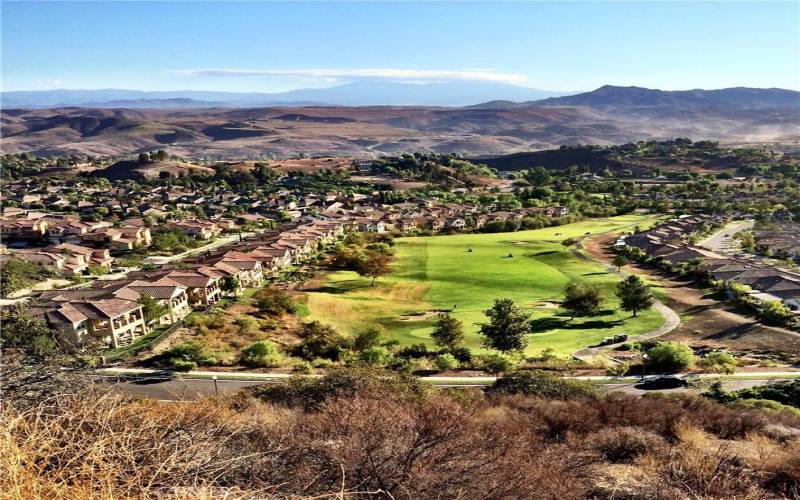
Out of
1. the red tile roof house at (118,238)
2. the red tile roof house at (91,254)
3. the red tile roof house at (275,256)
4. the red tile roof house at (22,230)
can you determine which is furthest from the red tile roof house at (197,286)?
the red tile roof house at (22,230)

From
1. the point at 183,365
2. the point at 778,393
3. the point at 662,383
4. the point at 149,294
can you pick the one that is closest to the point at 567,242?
the point at 662,383

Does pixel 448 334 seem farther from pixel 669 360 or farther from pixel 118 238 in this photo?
pixel 118 238

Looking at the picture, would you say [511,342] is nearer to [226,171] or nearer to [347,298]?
[347,298]

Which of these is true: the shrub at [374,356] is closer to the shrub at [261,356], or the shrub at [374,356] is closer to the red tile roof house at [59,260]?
the shrub at [261,356]

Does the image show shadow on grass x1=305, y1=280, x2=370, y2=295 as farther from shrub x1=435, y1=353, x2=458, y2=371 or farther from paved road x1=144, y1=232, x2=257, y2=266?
paved road x1=144, y1=232, x2=257, y2=266

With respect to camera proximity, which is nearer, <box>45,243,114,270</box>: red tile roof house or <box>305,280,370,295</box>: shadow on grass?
<box>305,280,370,295</box>: shadow on grass

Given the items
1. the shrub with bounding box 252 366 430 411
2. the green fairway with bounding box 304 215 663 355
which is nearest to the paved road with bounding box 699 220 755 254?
the green fairway with bounding box 304 215 663 355
